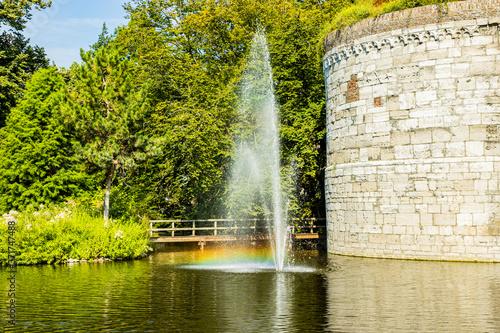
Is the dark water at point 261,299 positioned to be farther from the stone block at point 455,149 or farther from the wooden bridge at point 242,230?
the wooden bridge at point 242,230

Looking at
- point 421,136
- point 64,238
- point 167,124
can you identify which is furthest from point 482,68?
point 167,124

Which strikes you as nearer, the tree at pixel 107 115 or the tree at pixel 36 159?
the tree at pixel 107 115

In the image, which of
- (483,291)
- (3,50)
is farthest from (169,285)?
(3,50)

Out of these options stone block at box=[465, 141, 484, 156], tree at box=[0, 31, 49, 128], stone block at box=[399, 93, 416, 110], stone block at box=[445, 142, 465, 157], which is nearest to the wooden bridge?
stone block at box=[399, 93, 416, 110]

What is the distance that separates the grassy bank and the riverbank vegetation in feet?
1.69

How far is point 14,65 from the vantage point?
37.7 m

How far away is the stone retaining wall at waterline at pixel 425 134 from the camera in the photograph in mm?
17797

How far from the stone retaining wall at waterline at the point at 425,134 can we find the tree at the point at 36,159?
15.0 m

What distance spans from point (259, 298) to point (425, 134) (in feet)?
31.6

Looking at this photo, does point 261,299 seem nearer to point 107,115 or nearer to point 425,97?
point 425,97

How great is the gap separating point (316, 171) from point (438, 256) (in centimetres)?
1053

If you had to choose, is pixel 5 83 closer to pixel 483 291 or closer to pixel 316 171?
pixel 316 171

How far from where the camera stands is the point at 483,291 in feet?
39.1

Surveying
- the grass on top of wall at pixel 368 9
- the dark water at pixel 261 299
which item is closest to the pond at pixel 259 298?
the dark water at pixel 261 299
